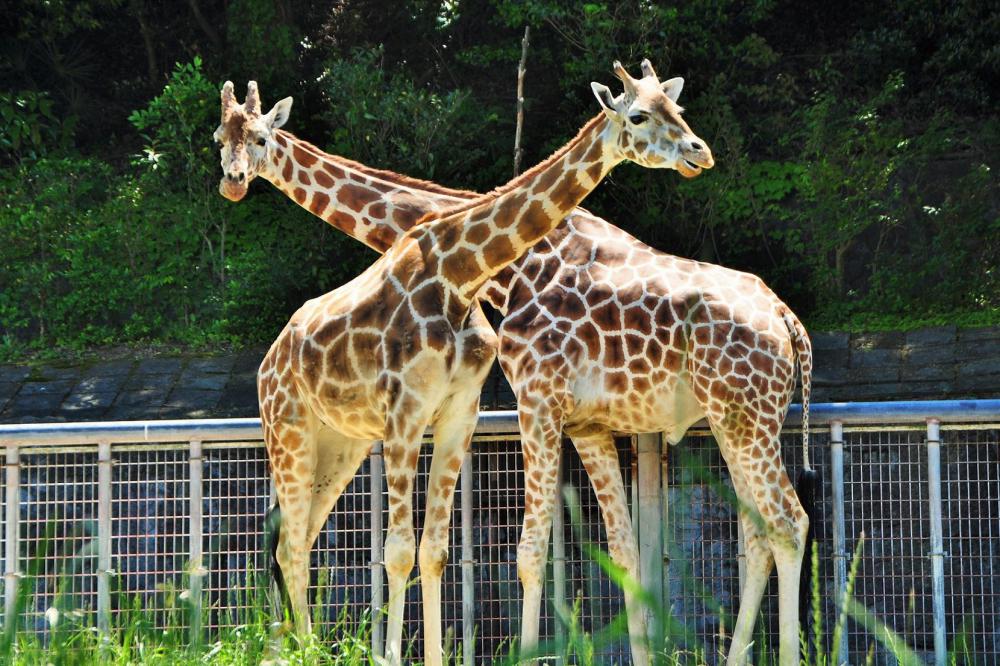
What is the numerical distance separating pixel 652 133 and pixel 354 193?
2.15m

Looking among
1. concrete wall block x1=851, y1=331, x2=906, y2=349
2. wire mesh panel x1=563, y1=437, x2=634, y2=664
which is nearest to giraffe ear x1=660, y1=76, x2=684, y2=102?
wire mesh panel x1=563, y1=437, x2=634, y2=664

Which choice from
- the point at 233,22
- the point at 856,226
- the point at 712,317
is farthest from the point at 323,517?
the point at 233,22

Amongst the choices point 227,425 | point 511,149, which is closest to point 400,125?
point 511,149

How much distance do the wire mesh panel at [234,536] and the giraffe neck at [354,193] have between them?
56.1 inches

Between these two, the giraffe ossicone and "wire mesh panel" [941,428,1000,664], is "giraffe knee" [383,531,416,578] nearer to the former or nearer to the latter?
the giraffe ossicone

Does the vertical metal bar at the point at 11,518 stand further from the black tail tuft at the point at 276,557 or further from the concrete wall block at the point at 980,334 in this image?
the concrete wall block at the point at 980,334

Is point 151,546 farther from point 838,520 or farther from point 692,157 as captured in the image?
point 692,157

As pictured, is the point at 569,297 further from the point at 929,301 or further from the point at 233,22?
the point at 233,22

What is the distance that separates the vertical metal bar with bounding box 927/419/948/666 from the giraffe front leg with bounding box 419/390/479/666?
228 centimetres

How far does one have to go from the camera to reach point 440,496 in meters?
6.57

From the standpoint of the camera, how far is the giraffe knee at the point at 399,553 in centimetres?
636

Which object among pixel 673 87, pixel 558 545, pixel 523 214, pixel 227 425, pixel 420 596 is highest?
pixel 673 87

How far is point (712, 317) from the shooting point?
287 inches

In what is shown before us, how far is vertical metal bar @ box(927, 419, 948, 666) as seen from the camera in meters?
6.86
